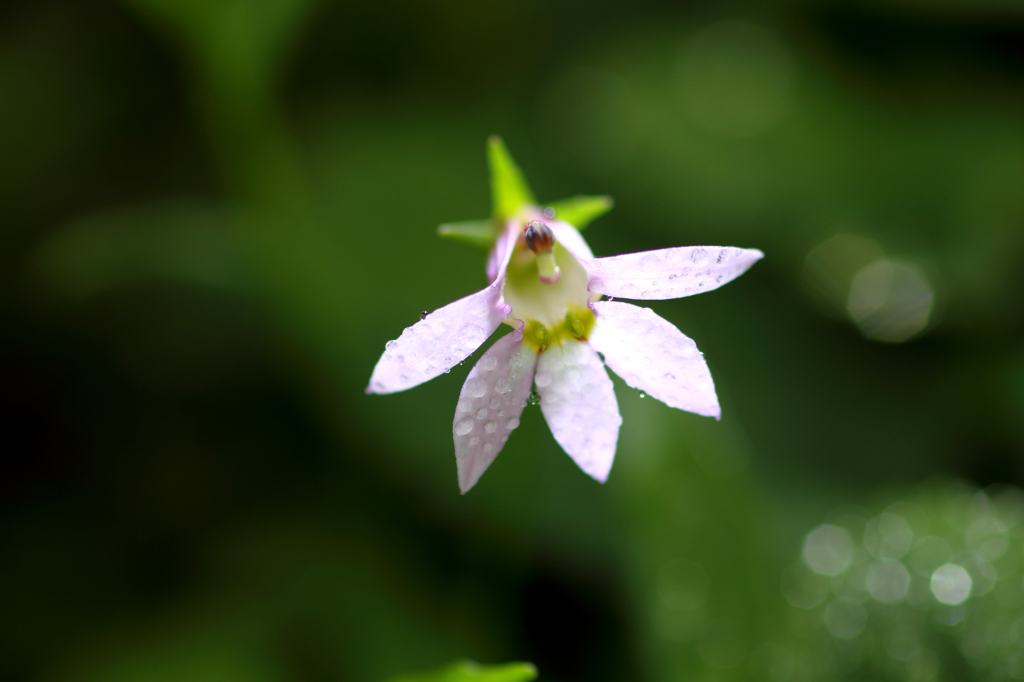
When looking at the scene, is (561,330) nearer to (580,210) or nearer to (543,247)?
(543,247)

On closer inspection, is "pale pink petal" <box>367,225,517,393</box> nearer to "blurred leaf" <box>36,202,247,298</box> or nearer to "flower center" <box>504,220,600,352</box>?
"flower center" <box>504,220,600,352</box>

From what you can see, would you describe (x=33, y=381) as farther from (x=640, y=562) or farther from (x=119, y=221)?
(x=640, y=562)

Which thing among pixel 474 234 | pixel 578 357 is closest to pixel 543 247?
pixel 474 234

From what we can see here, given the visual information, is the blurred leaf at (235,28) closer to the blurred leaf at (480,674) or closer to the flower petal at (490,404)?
the flower petal at (490,404)

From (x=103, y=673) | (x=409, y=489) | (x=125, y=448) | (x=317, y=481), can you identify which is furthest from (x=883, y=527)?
(x=125, y=448)

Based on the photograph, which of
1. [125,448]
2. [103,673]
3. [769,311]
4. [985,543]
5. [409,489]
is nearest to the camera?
[985,543]

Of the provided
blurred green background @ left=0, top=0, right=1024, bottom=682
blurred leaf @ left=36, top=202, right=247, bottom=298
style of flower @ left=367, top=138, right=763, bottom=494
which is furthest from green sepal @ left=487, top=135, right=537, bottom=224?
blurred leaf @ left=36, top=202, right=247, bottom=298
